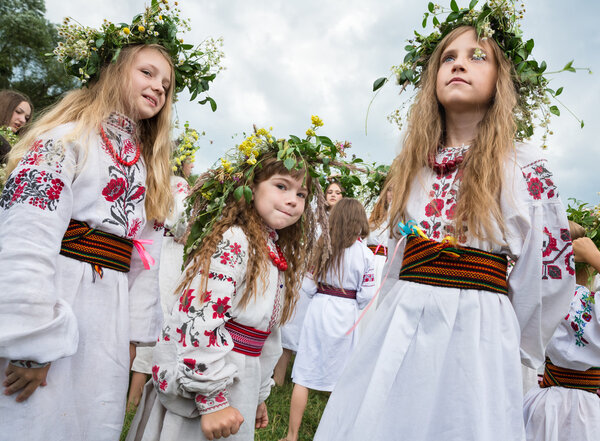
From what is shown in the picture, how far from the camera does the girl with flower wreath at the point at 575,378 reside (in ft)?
9.61

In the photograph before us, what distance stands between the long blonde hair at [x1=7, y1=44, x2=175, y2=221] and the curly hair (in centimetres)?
27

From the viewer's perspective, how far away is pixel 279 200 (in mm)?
2635

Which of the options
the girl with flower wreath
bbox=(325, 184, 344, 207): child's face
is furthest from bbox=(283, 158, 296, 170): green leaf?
bbox=(325, 184, 344, 207): child's face

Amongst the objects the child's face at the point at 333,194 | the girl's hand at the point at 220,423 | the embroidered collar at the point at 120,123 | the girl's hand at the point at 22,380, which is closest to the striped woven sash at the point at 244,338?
the girl's hand at the point at 220,423

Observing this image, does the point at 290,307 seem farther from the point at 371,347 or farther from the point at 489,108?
the point at 489,108

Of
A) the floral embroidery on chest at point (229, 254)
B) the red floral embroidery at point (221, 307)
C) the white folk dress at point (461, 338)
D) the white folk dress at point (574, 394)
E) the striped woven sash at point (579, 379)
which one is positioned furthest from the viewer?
the striped woven sash at point (579, 379)

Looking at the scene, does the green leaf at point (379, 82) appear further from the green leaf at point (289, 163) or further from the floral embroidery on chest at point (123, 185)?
the floral embroidery on chest at point (123, 185)

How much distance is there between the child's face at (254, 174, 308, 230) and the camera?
2.63 metres

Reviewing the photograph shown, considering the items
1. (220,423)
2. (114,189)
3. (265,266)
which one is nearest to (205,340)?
(220,423)

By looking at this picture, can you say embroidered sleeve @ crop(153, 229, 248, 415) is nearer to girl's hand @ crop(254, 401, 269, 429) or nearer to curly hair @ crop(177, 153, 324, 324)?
curly hair @ crop(177, 153, 324, 324)

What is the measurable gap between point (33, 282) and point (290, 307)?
133 cm

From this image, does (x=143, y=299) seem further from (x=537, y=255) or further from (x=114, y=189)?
(x=537, y=255)

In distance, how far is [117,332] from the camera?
7.32ft

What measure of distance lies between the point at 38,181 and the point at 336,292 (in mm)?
4150
